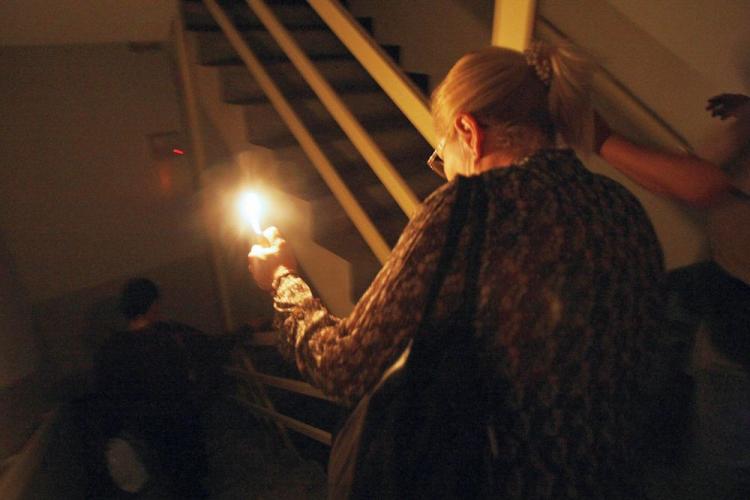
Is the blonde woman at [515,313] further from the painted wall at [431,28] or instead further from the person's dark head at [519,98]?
the painted wall at [431,28]

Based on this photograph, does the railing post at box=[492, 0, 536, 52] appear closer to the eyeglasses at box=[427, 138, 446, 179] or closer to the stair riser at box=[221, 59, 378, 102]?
the eyeglasses at box=[427, 138, 446, 179]

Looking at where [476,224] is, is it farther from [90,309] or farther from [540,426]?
[90,309]

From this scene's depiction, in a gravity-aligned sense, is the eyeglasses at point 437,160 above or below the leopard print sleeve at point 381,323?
above

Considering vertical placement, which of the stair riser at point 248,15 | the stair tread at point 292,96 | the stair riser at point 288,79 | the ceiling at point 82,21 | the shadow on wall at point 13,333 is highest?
the stair riser at point 248,15

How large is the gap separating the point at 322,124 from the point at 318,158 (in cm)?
72

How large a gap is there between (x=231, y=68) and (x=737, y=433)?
253 cm

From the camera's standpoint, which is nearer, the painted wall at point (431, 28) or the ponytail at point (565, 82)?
the ponytail at point (565, 82)

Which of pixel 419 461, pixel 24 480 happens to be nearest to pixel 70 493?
pixel 24 480

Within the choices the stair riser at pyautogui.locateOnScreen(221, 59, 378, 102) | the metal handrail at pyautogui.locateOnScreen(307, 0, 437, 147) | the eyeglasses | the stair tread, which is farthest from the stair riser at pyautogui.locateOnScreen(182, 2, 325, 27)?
the eyeglasses

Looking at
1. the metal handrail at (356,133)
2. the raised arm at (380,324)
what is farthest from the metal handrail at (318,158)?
the raised arm at (380,324)

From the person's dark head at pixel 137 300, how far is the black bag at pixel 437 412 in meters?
2.14

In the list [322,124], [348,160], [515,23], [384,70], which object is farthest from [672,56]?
[322,124]

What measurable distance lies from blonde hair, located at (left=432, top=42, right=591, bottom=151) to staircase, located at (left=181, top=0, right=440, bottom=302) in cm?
96

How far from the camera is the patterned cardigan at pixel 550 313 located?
0.72 meters
